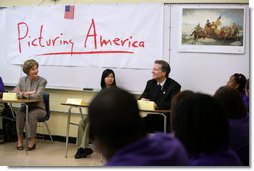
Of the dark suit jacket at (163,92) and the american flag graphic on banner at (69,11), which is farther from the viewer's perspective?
the american flag graphic on banner at (69,11)

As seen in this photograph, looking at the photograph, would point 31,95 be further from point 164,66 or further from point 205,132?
point 205,132

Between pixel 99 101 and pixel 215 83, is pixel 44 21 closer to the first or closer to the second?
pixel 215 83

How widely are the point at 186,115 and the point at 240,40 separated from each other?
10.2 feet

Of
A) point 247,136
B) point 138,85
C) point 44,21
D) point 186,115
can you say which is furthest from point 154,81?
point 186,115

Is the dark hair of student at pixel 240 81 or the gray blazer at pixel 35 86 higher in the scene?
the dark hair of student at pixel 240 81

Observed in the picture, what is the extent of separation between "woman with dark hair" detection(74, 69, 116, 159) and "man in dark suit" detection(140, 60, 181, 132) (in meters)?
0.48

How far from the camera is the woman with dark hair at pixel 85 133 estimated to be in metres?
4.22

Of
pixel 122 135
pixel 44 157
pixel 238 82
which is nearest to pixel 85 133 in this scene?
pixel 44 157

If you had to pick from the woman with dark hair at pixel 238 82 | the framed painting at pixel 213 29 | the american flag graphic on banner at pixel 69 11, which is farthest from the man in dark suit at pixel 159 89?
the american flag graphic on banner at pixel 69 11

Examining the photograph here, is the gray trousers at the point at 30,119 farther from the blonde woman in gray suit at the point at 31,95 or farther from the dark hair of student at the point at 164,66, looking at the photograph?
the dark hair of student at the point at 164,66

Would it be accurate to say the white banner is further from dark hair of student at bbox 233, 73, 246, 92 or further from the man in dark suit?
dark hair of student at bbox 233, 73, 246, 92

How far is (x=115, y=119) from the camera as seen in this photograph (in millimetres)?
996

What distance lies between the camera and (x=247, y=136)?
172 cm

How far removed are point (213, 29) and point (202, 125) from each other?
3143 mm
